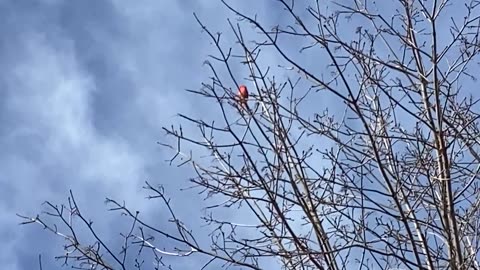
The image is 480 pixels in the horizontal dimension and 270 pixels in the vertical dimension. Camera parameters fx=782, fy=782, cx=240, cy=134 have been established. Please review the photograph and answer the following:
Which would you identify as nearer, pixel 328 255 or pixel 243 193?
pixel 328 255

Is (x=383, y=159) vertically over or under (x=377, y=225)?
over

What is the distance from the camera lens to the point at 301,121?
387cm

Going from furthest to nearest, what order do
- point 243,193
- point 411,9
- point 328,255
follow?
point 411,9
point 243,193
point 328,255

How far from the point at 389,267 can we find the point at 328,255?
0.51 m

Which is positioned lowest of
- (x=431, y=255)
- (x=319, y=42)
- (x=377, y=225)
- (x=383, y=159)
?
(x=431, y=255)

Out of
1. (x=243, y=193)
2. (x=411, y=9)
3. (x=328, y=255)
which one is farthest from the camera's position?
(x=411, y=9)

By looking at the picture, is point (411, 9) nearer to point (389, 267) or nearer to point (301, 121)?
point (301, 121)

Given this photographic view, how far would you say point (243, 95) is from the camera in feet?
12.2

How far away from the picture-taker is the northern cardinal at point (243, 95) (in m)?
3.69

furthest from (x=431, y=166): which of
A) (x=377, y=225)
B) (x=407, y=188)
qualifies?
(x=377, y=225)

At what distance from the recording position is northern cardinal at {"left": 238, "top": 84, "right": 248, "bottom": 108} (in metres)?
3.69

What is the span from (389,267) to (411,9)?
1298 millimetres

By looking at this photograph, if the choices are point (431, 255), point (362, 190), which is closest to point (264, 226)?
point (362, 190)

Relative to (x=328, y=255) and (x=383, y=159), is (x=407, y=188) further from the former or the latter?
(x=328, y=255)
